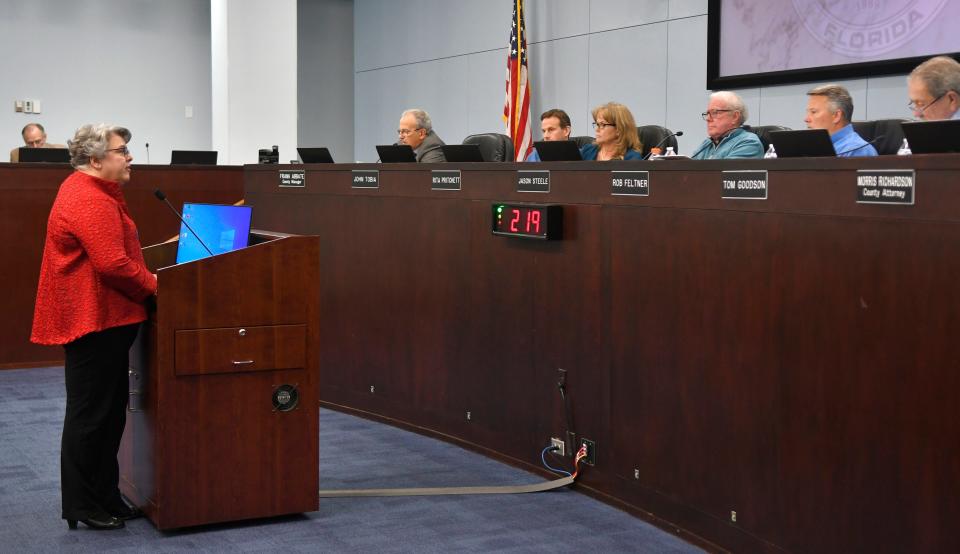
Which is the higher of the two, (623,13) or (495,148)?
(623,13)

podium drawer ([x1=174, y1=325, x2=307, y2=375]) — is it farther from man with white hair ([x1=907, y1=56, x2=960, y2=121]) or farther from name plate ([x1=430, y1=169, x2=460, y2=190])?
man with white hair ([x1=907, y1=56, x2=960, y2=121])

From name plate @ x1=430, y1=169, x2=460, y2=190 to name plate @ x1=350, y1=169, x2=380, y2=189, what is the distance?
44 cm

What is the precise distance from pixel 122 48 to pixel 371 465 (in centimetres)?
833

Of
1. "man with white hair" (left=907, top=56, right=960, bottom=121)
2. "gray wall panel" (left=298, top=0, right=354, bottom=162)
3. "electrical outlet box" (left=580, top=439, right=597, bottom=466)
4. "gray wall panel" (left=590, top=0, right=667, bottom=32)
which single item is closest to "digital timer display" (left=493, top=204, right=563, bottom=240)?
"electrical outlet box" (left=580, top=439, right=597, bottom=466)

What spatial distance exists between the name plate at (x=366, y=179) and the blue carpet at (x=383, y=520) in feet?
4.13

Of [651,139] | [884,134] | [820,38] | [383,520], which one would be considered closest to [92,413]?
[383,520]

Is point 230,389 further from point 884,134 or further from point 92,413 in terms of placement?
point 884,134

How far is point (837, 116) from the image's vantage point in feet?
13.8

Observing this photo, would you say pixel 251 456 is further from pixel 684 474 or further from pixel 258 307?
pixel 684 474

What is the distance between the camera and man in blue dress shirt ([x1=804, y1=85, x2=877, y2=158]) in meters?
4.14

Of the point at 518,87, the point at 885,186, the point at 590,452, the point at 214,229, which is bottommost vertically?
the point at 590,452

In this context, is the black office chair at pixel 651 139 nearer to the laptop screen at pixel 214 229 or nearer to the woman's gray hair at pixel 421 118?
the woman's gray hair at pixel 421 118

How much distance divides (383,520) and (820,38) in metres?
4.37

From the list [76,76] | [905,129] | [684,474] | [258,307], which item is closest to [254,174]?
[258,307]
